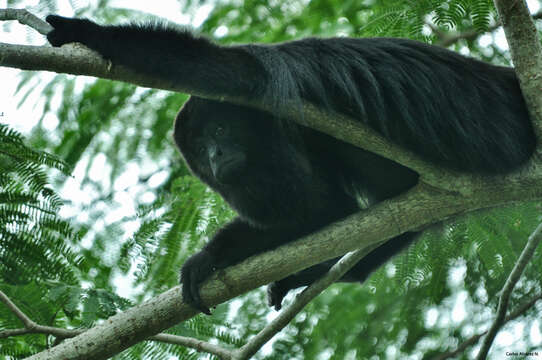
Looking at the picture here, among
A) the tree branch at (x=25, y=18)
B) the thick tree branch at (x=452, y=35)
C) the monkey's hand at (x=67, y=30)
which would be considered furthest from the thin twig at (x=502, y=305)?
the tree branch at (x=25, y=18)

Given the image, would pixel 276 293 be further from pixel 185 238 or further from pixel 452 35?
pixel 452 35

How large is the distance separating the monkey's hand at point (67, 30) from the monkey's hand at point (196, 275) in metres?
1.35

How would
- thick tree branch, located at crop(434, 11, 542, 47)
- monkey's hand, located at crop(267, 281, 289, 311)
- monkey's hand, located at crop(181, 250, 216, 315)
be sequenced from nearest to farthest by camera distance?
monkey's hand, located at crop(181, 250, 216, 315) < monkey's hand, located at crop(267, 281, 289, 311) < thick tree branch, located at crop(434, 11, 542, 47)

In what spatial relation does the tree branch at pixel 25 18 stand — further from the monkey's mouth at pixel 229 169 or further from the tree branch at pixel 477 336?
the tree branch at pixel 477 336

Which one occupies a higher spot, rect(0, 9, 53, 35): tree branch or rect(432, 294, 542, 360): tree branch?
rect(0, 9, 53, 35): tree branch

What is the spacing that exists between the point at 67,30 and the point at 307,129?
148 centimetres

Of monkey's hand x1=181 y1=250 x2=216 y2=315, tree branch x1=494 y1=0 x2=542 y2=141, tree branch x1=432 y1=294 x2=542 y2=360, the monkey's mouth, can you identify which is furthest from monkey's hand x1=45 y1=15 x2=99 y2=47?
tree branch x1=432 y1=294 x2=542 y2=360

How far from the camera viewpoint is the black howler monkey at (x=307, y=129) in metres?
3.09

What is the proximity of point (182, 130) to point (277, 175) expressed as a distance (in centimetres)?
78

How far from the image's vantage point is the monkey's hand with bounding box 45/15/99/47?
294cm

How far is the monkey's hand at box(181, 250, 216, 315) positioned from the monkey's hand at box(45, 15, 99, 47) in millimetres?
1347

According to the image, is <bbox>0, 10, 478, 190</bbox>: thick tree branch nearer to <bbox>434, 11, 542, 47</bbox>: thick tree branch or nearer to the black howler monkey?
the black howler monkey

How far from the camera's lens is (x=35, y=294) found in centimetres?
358

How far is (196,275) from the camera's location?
3.74m
